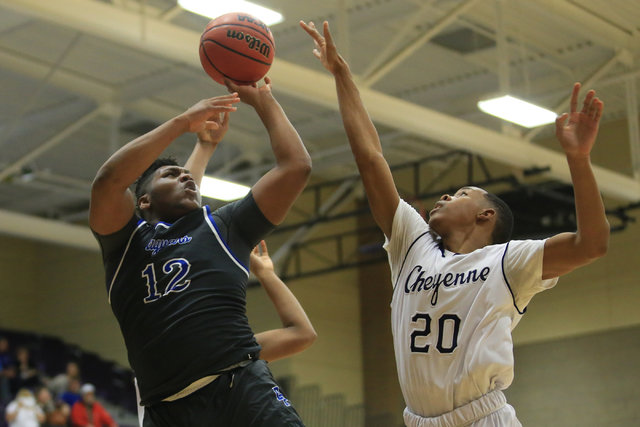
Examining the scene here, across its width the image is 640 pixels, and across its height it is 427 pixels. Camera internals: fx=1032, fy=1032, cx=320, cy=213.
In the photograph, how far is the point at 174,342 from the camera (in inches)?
163

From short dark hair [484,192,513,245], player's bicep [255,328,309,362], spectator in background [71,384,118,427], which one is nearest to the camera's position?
player's bicep [255,328,309,362]

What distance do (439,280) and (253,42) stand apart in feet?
4.94

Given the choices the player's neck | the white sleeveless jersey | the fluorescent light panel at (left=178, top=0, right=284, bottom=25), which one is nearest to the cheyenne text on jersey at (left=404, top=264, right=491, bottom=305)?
the white sleeveless jersey

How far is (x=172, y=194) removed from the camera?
4.54 metres

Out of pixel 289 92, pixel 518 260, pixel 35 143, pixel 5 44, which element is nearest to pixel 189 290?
pixel 518 260

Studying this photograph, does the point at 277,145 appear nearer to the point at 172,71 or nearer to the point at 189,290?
the point at 189,290

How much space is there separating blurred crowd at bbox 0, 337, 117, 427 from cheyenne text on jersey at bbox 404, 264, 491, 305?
12831 mm

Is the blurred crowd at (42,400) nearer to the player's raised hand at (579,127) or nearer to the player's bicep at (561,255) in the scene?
the player's bicep at (561,255)

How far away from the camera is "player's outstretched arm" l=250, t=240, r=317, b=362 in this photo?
495 cm

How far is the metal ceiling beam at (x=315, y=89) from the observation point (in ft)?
36.8

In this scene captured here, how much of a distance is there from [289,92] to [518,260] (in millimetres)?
8613

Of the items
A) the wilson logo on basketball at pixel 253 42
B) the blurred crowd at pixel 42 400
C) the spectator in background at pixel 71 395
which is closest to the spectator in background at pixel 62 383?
the blurred crowd at pixel 42 400

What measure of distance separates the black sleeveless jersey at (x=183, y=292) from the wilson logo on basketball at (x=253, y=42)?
3.28 feet

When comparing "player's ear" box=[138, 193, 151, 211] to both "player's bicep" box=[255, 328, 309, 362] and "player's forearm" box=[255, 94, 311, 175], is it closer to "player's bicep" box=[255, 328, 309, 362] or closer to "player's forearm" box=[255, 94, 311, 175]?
"player's forearm" box=[255, 94, 311, 175]
